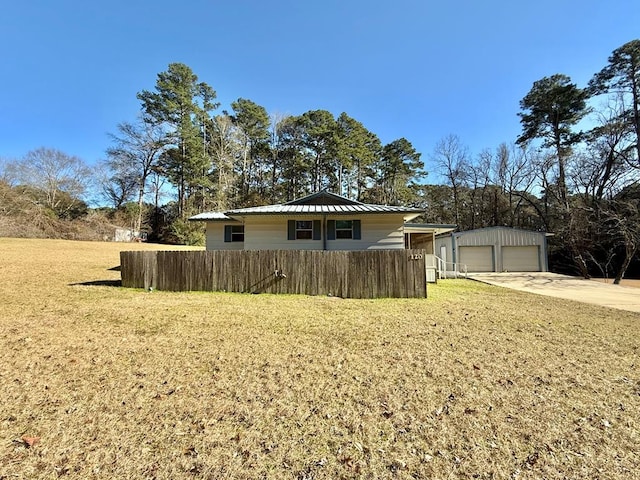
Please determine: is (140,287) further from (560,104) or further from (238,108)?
(560,104)

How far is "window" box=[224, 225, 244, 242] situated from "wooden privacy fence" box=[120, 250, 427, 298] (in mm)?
5969

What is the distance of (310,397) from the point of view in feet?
10.2

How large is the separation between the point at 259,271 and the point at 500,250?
61.0ft

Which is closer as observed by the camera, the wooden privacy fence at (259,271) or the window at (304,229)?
the wooden privacy fence at (259,271)

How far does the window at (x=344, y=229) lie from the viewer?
13.4m

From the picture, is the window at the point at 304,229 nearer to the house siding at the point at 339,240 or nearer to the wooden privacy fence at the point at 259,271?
the house siding at the point at 339,240

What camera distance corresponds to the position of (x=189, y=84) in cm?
2988

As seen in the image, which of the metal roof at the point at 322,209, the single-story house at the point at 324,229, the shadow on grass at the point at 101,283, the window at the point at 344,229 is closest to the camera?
the shadow on grass at the point at 101,283

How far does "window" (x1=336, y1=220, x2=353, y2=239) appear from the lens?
44.0ft

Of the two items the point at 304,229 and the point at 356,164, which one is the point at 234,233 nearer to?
the point at 304,229

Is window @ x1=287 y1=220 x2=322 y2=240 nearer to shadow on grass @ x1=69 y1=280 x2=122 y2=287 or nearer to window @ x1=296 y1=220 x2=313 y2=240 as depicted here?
window @ x1=296 y1=220 x2=313 y2=240

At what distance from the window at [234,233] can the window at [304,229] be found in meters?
3.55

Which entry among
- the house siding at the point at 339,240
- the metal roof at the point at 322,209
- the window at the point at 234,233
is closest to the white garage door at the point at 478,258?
the metal roof at the point at 322,209

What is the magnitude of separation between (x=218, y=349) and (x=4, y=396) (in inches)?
86.1
